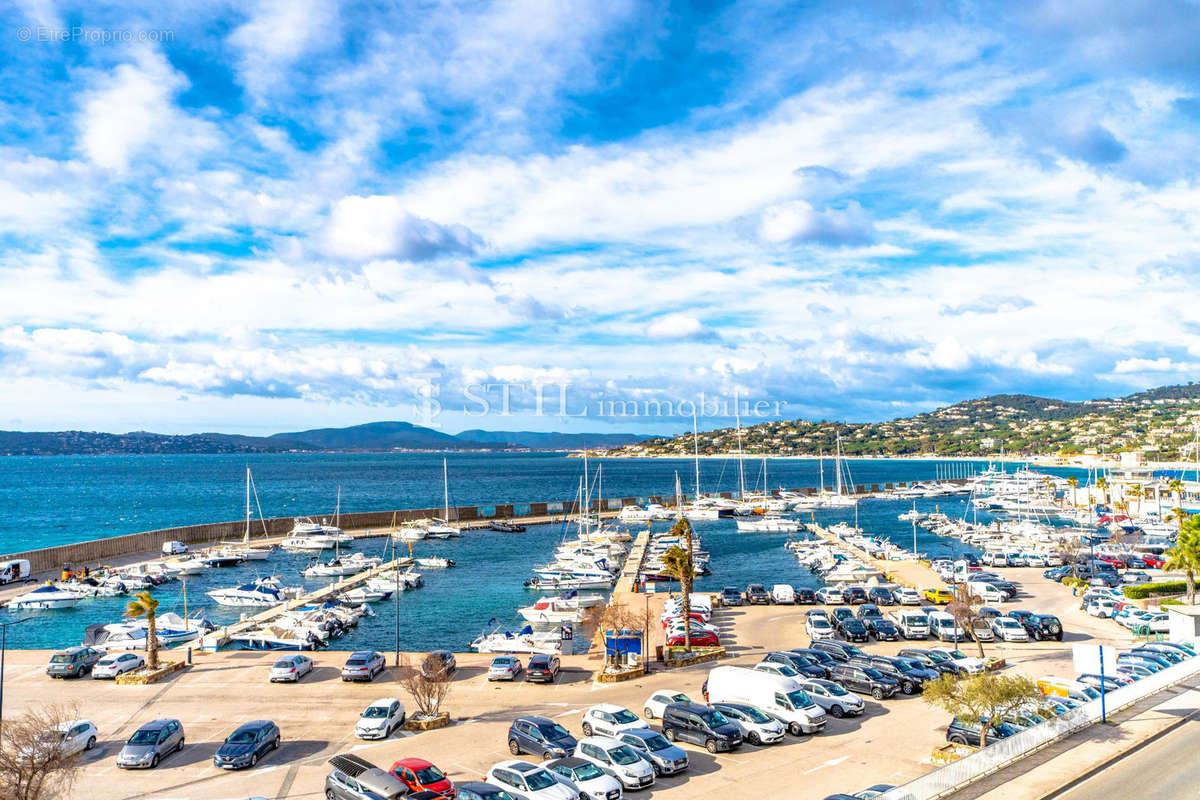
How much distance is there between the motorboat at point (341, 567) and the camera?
7481 centimetres

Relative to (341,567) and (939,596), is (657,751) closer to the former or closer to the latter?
(939,596)

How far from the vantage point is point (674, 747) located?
2384 cm

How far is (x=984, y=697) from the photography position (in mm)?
22250

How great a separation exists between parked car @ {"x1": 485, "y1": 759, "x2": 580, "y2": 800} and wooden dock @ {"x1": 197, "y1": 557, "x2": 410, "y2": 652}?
28.6 m

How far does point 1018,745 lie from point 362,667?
84.2ft

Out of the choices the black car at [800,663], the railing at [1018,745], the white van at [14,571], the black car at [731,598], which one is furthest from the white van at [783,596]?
the white van at [14,571]

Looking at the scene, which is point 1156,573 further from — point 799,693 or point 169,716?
point 169,716

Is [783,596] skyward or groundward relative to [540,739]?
groundward

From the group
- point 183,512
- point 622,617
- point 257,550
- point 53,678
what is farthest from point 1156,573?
point 183,512

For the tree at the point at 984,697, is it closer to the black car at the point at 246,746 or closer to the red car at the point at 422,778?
the red car at the point at 422,778

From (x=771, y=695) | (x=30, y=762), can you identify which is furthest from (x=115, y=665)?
(x=771, y=695)

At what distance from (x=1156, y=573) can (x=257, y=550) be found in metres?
86.1

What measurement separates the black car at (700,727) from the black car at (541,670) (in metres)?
8.79

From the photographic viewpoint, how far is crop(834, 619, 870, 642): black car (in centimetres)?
4156
